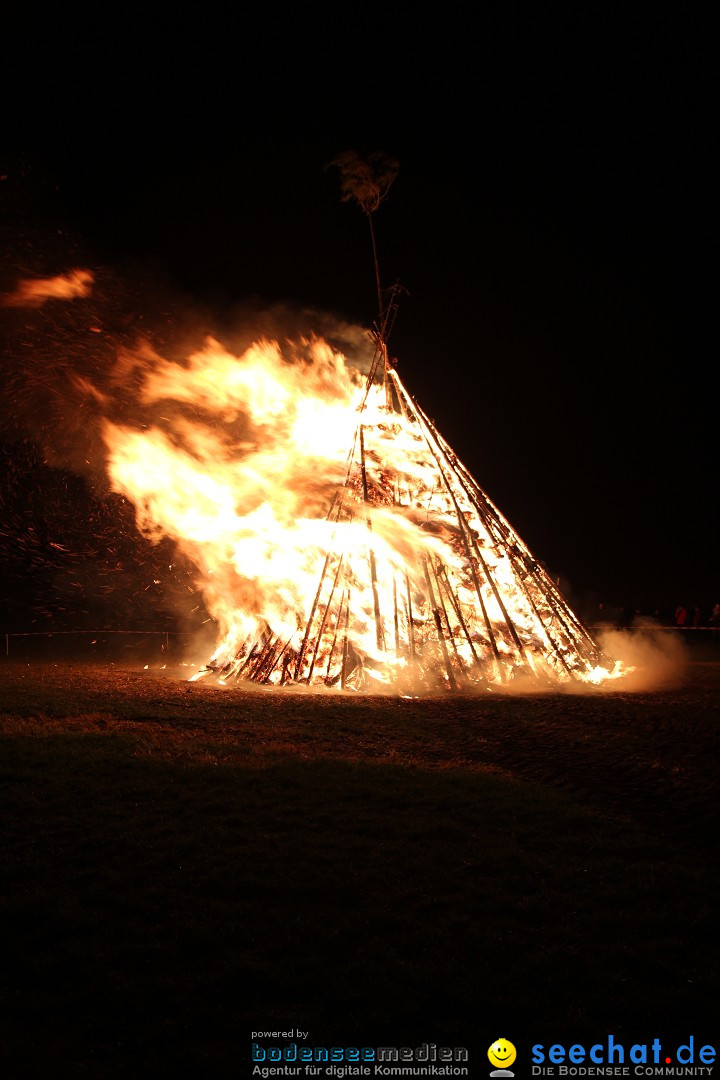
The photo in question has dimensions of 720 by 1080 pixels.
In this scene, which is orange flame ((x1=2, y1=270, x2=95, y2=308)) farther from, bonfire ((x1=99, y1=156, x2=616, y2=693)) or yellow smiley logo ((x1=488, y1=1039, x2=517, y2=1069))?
yellow smiley logo ((x1=488, y1=1039, x2=517, y2=1069))

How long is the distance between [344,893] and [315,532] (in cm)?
942

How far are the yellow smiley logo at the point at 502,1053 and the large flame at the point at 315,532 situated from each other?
9806 millimetres

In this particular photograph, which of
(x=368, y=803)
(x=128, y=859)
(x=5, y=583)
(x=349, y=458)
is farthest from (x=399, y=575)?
(x=5, y=583)

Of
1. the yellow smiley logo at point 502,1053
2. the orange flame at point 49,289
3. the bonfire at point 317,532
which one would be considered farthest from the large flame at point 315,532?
the yellow smiley logo at point 502,1053

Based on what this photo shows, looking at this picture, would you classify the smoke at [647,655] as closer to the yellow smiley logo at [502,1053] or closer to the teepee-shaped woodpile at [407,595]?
the teepee-shaped woodpile at [407,595]

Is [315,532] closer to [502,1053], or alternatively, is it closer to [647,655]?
[647,655]

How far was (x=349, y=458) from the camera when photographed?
45.4ft

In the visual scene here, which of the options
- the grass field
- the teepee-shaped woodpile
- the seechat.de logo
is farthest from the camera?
the teepee-shaped woodpile

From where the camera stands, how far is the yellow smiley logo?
2775mm

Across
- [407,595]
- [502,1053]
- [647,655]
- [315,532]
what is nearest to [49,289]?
[315,532]

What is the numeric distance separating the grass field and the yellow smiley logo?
1.8 inches

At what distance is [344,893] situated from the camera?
4188 mm

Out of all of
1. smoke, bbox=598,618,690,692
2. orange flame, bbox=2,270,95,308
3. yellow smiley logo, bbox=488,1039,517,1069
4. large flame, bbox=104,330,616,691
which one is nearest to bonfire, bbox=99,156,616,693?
large flame, bbox=104,330,616,691

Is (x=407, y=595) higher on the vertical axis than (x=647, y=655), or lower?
higher
